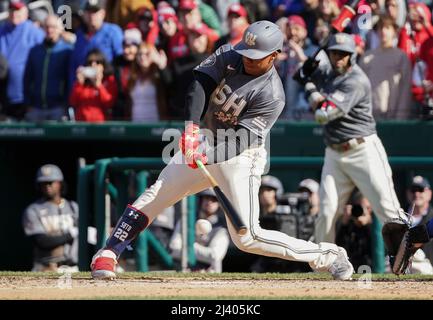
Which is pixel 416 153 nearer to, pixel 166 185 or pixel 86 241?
pixel 86 241

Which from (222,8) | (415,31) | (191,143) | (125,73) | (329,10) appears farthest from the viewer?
(222,8)

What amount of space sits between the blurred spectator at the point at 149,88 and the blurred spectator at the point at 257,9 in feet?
3.36

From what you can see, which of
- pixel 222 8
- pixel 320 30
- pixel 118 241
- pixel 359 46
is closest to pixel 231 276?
pixel 118 241

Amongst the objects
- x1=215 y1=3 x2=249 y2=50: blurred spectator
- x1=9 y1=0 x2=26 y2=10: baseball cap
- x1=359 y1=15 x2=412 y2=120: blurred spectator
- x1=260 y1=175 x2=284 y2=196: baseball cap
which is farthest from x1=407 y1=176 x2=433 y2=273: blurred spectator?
x1=9 y1=0 x2=26 y2=10: baseball cap

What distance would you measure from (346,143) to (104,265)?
2955 mm

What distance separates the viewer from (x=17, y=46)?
1250 centimetres

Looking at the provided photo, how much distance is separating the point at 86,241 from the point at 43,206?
1.12 metres

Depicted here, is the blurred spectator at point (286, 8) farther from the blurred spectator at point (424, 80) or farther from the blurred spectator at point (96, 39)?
the blurred spectator at point (96, 39)

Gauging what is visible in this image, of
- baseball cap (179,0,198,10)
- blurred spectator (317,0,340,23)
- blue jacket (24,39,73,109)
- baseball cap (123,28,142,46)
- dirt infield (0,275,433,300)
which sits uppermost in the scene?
baseball cap (179,0,198,10)

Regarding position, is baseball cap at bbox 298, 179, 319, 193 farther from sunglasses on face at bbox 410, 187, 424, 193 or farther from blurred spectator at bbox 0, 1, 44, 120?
blurred spectator at bbox 0, 1, 44, 120

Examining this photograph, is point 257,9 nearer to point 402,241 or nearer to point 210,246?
point 210,246

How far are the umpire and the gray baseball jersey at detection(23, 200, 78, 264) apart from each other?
2.66 metres

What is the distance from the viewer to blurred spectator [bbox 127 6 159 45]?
11.9 m
